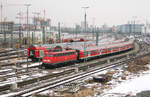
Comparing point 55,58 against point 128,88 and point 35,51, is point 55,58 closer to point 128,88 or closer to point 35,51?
point 35,51

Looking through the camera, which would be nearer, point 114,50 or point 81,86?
point 81,86

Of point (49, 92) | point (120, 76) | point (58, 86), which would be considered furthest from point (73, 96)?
point (120, 76)

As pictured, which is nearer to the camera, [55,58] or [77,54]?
[55,58]

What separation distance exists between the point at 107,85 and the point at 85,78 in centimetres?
366

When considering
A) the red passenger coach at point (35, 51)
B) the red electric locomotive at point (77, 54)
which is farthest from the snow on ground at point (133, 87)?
the red passenger coach at point (35, 51)

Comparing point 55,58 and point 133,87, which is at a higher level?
point 55,58

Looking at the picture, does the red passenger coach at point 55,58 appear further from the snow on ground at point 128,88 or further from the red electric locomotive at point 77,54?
the snow on ground at point 128,88

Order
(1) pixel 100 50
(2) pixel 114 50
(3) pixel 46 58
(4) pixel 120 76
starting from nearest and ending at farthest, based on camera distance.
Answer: (4) pixel 120 76, (3) pixel 46 58, (1) pixel 100 50, (2) pixel 114 50

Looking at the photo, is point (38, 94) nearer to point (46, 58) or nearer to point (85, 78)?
point (85, 78)

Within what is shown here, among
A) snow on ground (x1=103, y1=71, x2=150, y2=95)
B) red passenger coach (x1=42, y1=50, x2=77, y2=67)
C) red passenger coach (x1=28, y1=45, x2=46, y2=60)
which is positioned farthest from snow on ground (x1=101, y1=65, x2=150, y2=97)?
red passenger coach (x1=28, y1=45, x2=46, y2=60)

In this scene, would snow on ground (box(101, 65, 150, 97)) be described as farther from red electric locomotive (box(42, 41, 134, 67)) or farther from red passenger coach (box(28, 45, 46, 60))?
red passenger coach (box(28, 45, 46, 60))

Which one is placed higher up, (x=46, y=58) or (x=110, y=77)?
(x=46, y=58)

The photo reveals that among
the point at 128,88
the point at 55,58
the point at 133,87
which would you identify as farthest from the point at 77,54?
the point at 128,88

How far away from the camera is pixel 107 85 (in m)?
20.6
